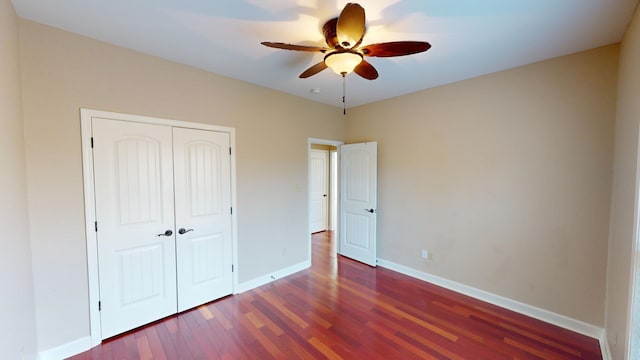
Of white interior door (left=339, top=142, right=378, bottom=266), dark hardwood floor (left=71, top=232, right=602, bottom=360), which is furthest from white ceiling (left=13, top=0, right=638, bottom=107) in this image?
dark hardwood floor (left=71, top=232, right=602, bottom=360)

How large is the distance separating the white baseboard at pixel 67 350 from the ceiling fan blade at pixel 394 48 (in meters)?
3.32

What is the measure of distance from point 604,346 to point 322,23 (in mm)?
3602

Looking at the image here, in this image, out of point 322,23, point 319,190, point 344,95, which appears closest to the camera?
point 322,23

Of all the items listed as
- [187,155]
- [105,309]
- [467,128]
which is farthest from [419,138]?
[105,309]

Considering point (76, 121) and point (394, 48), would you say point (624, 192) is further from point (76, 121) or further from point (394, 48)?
point (76, 121)

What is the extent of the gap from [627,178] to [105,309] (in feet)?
14.2

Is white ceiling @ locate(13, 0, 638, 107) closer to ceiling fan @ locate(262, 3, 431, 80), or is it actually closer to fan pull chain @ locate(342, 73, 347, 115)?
ceiling fan @ locate(262, 3, 431, 80)

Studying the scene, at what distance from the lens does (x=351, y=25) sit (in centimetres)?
152

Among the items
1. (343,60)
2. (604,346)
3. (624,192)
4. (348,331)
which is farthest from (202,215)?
(604,346)

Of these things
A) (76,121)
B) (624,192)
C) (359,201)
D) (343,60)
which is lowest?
(359,201)

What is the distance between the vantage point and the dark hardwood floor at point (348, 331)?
6.98 feet

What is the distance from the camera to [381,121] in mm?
3969

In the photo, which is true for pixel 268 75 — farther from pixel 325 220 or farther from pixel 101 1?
pixel 325 220

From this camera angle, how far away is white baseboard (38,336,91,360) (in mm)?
1979
